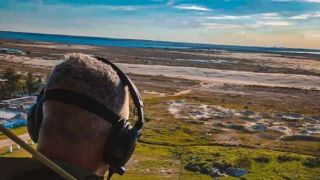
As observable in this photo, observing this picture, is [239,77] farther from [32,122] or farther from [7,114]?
[32,122]

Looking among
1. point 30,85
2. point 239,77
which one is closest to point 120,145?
point 30,85

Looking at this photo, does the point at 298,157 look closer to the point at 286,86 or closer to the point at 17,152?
the point at 17,152

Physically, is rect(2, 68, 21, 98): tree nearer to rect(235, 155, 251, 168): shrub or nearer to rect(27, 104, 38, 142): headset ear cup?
rect(235, 155, 251, 168): shrub

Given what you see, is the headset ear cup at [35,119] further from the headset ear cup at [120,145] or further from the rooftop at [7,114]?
the rooftop at [7,114]

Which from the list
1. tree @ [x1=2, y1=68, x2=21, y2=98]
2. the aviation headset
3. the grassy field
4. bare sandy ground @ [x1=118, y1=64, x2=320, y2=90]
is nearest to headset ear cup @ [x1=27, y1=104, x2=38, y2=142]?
the aviation headset

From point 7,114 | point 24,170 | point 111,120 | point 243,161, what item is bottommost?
point 243,161

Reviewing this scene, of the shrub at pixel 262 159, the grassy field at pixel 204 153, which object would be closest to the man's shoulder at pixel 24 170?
the grassy field at pixel 204 153

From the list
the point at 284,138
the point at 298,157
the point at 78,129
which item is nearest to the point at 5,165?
the point at 78,129

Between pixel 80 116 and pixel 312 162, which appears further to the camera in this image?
pixel 312 162
